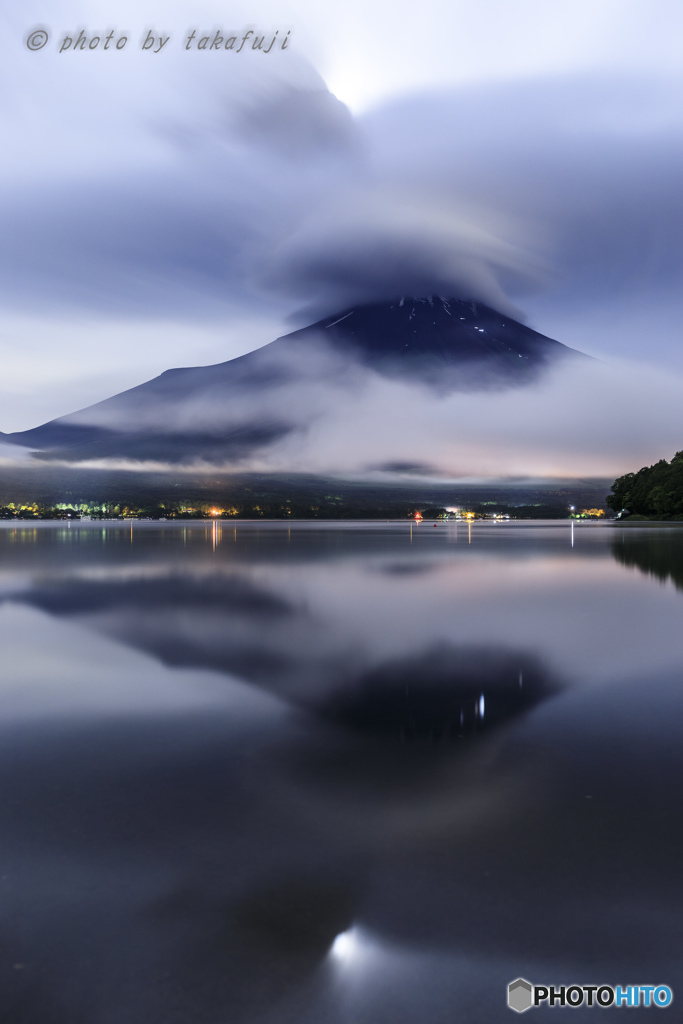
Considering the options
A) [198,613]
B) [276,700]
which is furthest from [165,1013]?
[198,613]

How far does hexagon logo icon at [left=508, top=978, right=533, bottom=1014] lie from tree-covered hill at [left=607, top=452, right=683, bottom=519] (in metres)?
135

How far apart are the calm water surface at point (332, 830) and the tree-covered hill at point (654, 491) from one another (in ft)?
420

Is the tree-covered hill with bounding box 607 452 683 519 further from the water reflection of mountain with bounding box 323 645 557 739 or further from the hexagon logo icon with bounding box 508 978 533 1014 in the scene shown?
the hexagon logo icon with bounding box 508 978 533 1014

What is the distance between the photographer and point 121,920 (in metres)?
3.95

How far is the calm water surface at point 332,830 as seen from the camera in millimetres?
3568

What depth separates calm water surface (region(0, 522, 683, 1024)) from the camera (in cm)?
357

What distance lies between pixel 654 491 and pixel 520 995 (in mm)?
144889

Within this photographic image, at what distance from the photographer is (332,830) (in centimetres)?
495

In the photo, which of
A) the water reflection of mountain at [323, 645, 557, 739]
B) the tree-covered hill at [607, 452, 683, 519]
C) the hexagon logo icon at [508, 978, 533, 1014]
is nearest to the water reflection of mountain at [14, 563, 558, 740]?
the water reflection of mountain at [323, 645, 557, 739]

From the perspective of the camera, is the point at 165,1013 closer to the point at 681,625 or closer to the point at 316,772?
the point at 316,772

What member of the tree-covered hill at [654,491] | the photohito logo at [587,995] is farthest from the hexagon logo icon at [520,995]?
the tree-covered hill at [654,491]

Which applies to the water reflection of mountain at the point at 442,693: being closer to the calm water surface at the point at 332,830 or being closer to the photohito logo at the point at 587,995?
the calm water surface at the point at 332,830

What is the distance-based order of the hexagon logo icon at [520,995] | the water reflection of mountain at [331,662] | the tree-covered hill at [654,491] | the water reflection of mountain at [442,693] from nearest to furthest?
the hexagon logo icon at [520,995] → the water reflection of mountain at [442,693] → the water reflection of mountain at [331,662] → the tree-covered hill at [654,491]

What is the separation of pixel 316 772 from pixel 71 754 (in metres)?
2.38
